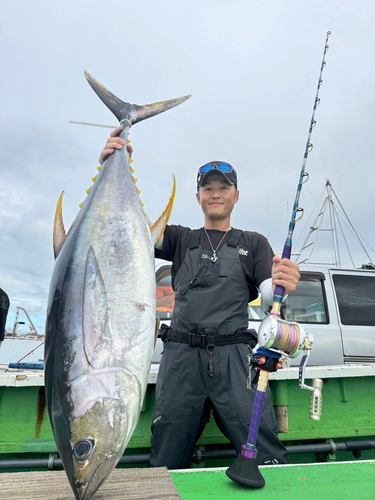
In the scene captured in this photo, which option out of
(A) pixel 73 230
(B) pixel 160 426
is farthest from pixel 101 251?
(B) pixel 160 426

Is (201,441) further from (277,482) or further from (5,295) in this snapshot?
(5,295)

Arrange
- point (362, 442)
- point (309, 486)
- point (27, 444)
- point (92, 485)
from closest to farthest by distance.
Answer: point (92, 485)
point (309, 486)
point (27, 444)
point (362, 442)

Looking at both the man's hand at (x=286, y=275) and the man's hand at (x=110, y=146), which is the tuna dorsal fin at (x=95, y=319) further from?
the man's hand at (x=286, y=275)

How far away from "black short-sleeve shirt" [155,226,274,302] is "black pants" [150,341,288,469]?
0.47 meters

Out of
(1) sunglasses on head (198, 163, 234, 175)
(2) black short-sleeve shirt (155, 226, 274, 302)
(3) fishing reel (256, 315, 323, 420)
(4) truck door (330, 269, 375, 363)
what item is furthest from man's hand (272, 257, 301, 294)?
(4) truck door (330, 269, 375, 363)

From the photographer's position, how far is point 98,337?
119 cm

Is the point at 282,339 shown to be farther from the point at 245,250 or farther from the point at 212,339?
the point at 245,250

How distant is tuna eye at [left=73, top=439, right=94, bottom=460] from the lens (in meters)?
1.09

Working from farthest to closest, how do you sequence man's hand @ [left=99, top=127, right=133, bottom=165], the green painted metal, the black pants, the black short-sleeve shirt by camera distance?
the green painted metal < the black short-sleeve shirt < the black pants < man's hand @ [left=99, top=127, right=133, bottom=165]

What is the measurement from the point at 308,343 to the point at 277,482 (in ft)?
2.04

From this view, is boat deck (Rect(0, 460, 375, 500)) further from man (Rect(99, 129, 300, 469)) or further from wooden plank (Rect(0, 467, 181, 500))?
man (Rect(99, 129, 300, 469))

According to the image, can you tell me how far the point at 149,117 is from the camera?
2172 millimetres

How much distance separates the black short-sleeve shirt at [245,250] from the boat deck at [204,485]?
1.04 meters

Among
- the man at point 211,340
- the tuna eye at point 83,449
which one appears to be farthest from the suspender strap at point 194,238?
the tuna eye at point 83,449
